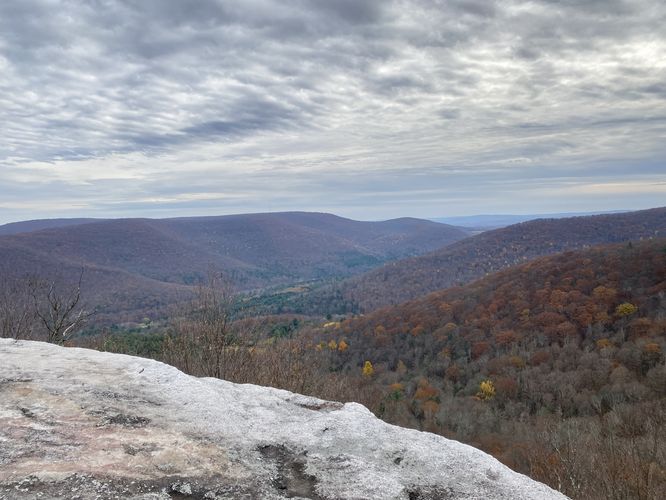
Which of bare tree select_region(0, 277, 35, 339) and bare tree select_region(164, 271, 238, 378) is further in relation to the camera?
bare tree select_region(0, 277, 35, 339)

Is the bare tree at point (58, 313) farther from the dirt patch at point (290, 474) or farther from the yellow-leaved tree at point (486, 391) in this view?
the yellow-leaved tree at point (486, 391)

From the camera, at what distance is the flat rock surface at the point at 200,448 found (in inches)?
148

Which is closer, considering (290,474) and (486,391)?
(290,474)

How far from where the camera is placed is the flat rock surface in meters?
3.75

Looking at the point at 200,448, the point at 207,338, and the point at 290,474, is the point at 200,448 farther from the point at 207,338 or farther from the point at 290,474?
the point at 207,338

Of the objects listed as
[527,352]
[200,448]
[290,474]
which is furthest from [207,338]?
[527,352]

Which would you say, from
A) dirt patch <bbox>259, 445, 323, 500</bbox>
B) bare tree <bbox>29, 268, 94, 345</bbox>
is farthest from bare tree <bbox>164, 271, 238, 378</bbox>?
dirt patch <bbox>259, 445, 323, 500</bbox>

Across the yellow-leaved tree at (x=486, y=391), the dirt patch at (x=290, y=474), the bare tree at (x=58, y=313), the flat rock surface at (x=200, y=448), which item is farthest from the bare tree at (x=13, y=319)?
the yellow-leaved tree at (x=486, y=391)

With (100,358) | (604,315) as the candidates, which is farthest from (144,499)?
(604,315)

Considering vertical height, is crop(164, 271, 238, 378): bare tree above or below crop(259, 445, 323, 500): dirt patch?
below

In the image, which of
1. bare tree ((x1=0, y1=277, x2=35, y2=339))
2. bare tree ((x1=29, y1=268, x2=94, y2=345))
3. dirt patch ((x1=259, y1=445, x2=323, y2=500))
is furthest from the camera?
bare tree ((x1=0, y1=277, x2=35, y2=339))

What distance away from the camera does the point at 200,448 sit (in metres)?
4.45

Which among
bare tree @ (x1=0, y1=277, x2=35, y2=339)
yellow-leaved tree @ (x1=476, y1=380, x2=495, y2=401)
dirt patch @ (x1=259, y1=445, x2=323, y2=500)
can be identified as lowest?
yellow-leaved tree @ (x1=476, y1=380, x2=495, y2=401)

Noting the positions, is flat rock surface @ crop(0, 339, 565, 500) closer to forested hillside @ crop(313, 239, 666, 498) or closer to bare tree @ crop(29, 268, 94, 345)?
bare tree @ crop(29, 268, 94, 345)
